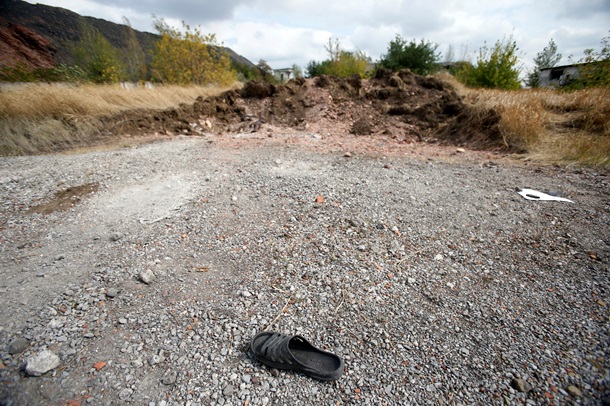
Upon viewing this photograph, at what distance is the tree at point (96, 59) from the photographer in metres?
12.8

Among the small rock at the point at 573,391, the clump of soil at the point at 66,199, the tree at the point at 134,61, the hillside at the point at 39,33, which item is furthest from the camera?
the tree at the point at 134,61

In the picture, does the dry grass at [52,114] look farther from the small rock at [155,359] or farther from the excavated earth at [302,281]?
the small rock at [155,359]

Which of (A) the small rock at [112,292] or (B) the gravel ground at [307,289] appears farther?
(A) the small rock at [112,292]

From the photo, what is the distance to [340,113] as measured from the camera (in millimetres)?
8008

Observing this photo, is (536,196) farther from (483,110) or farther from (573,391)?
(483,110)

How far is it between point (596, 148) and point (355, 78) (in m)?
6.71

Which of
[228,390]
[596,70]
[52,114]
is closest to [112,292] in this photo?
[228,390]

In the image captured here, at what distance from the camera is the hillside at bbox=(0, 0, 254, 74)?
1662 centimetres

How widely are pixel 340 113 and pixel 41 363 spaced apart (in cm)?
798

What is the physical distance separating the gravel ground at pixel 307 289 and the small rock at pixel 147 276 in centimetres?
1

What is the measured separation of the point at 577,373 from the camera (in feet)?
4.53

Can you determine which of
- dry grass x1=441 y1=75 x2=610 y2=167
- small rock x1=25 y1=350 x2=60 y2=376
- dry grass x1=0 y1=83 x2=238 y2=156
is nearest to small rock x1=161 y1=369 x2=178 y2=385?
small rock x1=25 y1=350 x2=60 y2=376

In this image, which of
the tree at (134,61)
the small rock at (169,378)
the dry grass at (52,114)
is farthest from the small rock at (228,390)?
the tree at (134,61)

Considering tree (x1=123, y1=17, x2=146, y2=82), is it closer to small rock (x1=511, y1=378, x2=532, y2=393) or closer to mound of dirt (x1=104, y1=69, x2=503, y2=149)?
mound of dirt (x1=104, y1=69, x2=503, y2=149)
